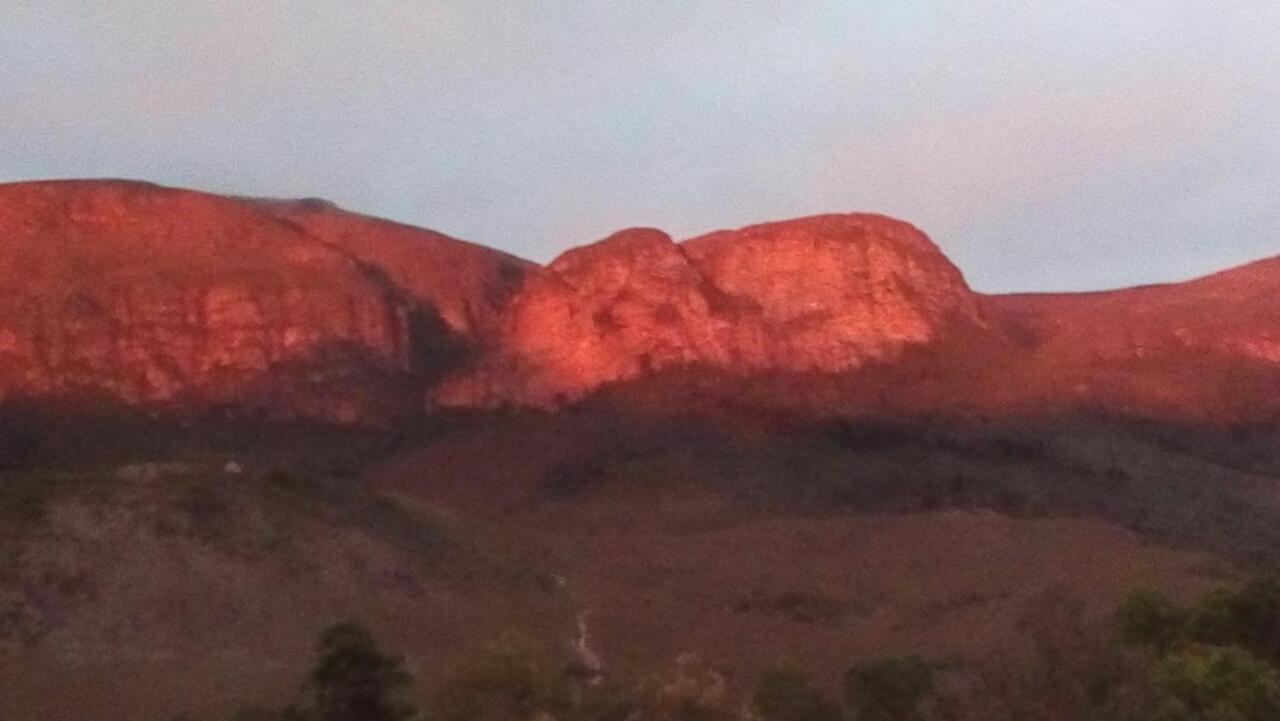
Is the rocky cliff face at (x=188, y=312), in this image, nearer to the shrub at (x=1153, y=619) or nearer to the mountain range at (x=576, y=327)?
the mountain range at (x=576, y=327)

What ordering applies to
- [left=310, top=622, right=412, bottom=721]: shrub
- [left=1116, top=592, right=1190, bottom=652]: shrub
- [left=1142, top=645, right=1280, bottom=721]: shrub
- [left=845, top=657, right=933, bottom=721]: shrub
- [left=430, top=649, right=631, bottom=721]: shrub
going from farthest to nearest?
1. [left=845, top=657, right=933, bottom=721]: shrub
2. [left=310, top=622, right=412, bottom=721]: shrub
3. [left=1116, top=592, right=1190, bottom=652]: shrub
4. [left=430, top=649, right=631, bottom=721]: shrub
5. [left=1142, top=645, right=1280, bottom=721]: shrub

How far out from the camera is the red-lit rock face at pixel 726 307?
109938 mm

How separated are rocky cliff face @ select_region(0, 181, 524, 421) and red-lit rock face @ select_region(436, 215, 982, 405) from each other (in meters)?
6.49

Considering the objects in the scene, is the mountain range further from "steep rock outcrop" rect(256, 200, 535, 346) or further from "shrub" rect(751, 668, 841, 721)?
"shrub" rect(751, 668, 841, 721)

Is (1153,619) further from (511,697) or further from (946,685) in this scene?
(511,697)

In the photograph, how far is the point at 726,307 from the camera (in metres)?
113

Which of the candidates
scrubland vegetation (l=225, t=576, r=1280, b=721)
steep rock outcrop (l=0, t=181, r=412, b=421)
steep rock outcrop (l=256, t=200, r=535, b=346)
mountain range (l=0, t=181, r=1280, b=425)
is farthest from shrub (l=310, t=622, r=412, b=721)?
steep rock outcrop (l=256, t=200, r=535, b=346)

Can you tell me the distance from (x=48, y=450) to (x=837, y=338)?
45482mm

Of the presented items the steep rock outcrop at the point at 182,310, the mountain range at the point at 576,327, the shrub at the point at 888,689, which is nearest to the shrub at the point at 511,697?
the shrub at the point at 888,689

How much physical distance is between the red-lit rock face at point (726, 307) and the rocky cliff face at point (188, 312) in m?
6.49

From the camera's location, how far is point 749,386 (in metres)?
107

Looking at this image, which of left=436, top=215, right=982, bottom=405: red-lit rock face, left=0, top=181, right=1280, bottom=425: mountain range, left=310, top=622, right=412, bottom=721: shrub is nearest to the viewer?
left=310, top=622, right=412, bottom=721: shrub

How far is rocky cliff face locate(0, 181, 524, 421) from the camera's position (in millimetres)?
105500

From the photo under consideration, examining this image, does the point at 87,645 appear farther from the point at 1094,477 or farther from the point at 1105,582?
the point at 1094,477
